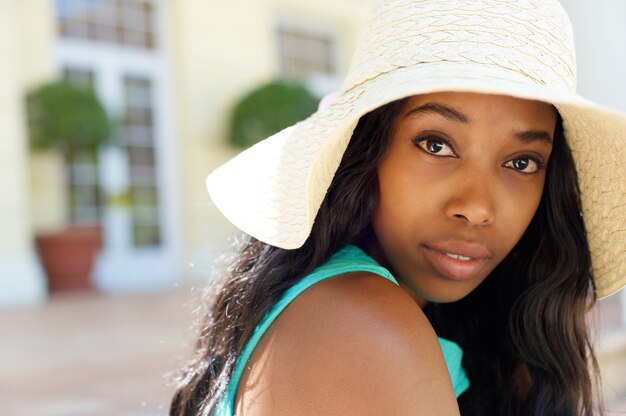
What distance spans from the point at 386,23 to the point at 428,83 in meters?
0.23

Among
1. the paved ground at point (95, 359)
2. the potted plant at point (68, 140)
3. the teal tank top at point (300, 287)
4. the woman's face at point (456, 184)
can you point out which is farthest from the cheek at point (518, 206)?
the potted plant at point (68, 140)

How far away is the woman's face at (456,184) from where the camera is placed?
1032 millimetres

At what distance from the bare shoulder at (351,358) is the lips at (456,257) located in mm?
199

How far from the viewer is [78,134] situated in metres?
6.79

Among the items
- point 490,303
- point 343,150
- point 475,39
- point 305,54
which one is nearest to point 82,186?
point 305,54

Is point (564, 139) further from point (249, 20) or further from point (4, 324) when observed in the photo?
point (249, 20)

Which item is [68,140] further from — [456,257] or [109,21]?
[456,257]

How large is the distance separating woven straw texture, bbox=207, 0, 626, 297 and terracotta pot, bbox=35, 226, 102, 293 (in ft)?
21.1

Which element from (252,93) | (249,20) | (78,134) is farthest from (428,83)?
(249,20)

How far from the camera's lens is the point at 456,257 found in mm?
1094

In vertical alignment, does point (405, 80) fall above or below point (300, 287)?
above

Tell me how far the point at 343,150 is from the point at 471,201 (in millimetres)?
196

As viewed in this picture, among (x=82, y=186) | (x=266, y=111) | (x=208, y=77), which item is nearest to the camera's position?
(x=82, y=186)

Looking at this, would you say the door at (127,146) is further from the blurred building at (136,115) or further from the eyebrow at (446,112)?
the eyebrow at (446,112)
